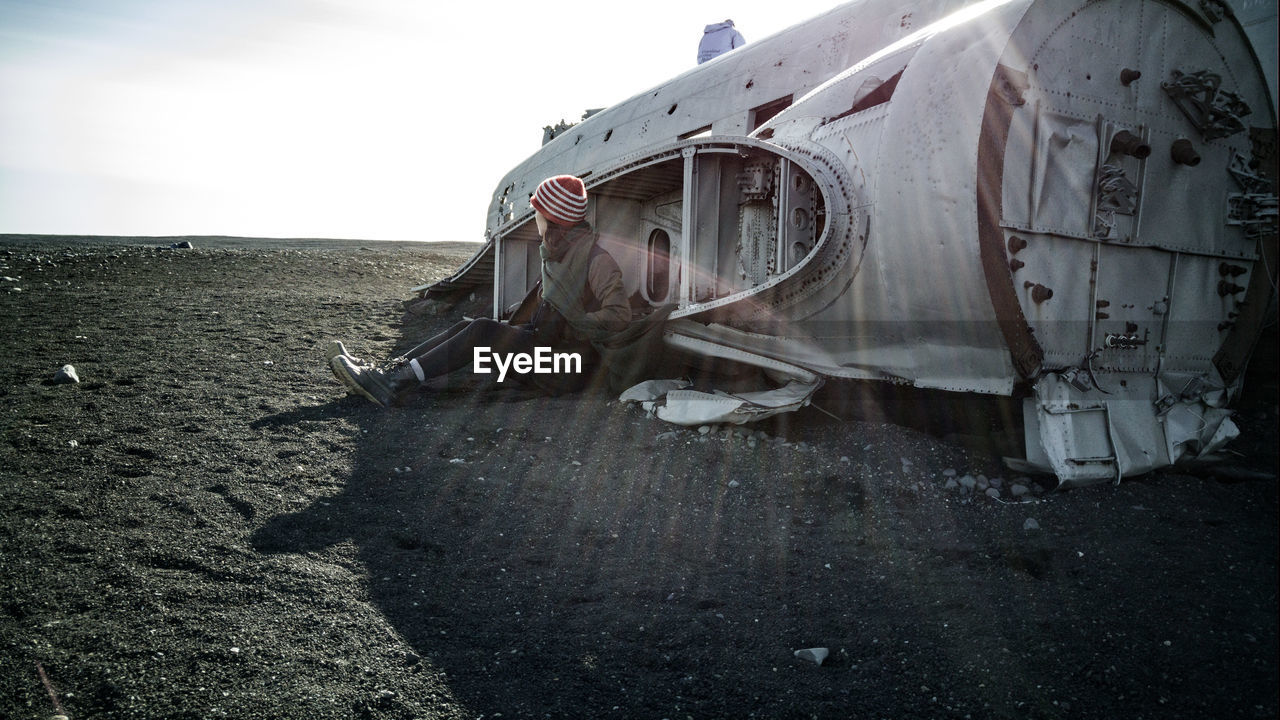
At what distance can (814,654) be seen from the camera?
2.59 metres

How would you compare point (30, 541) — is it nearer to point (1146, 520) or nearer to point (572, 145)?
point (1146, 520)

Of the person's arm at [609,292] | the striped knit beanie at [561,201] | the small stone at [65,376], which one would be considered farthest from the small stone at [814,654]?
the small stone at [65,376]

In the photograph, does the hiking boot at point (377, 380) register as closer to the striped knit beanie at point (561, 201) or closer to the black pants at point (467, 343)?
the black pants at point (467, 343)

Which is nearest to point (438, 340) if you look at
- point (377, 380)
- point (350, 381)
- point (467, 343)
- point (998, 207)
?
point (467, 343)

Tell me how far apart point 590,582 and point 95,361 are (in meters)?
5.09

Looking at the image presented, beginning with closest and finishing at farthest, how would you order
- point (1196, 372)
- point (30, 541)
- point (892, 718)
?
point (892, 718) < point (30, 541) < point (1196, 372)

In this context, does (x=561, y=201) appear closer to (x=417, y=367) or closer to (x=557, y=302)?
(x=557, y=302)

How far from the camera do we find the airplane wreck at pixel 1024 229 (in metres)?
3.90

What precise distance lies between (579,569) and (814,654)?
1068mm

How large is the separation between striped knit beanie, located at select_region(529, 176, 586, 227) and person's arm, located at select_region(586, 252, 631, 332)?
339 mm

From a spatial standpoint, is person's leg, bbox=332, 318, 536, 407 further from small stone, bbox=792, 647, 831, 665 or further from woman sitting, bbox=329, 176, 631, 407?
small stone, bbox=792, 647, 831, 665

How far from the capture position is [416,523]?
11.8 ft

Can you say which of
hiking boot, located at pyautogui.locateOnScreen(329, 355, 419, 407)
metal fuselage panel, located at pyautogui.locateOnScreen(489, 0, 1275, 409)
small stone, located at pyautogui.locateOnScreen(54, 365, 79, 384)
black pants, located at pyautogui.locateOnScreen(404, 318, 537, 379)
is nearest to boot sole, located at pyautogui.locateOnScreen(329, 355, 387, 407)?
hiking boot, located at pyautogui.locateOnScreen(329, 355, 419, 407)

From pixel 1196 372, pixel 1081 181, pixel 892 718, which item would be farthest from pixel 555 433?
pixel 1196 372
